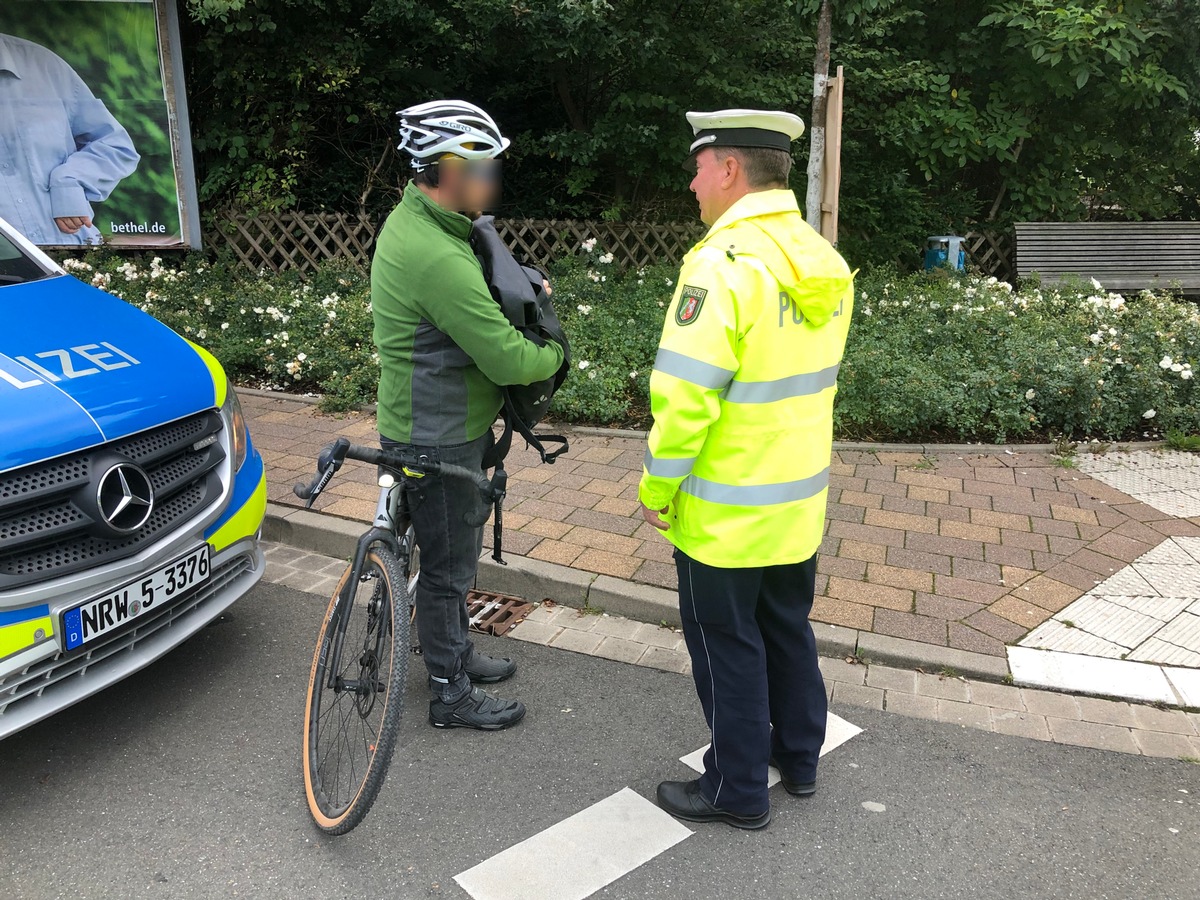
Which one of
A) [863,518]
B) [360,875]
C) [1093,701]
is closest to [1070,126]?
[863,518]

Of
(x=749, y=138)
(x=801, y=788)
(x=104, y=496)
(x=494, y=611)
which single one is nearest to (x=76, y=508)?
(x=104, y=496)

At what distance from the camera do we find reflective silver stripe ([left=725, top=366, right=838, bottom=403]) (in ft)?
7.95

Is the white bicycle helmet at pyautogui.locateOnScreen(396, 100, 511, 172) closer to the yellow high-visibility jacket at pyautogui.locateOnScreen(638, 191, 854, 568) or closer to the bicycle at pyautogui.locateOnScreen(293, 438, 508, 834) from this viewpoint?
the yellow high-visibility jacket at pyautogui.locateOnScreen(638, 191, 854, 568)

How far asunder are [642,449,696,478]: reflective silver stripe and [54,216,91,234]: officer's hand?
30.9 ft

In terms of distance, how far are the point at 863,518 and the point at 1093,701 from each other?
1610 mm

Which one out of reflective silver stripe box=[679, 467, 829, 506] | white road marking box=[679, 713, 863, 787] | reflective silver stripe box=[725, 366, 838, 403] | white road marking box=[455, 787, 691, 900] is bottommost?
white road marking box=[679, 713, 863, 787]

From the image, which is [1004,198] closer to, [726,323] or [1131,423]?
[1131,423]

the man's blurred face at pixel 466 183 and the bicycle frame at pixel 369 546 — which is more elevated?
the man's blurred face at pixel 466 183

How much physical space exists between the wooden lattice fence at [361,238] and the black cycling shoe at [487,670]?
23.5 ft

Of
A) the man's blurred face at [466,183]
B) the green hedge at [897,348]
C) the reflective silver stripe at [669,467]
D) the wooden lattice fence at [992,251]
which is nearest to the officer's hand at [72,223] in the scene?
the green hedge at [897,348]

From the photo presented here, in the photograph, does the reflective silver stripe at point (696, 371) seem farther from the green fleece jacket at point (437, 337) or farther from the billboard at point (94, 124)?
the billboard at point (94, 124)

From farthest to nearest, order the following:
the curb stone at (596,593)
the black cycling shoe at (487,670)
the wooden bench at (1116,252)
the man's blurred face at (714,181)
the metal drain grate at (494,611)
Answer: the wooden bench at (1116,252) → the metal drain grate at (494,611) → the curb stone at (596,593) → the black cycling shoe at (487,670) → the man's blurred face at (714,181)

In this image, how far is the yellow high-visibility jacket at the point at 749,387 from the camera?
2355mm

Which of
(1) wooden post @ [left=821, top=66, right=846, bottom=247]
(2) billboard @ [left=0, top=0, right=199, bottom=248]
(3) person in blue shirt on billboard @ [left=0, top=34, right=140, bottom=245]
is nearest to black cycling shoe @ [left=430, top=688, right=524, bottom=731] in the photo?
(1) wooden post @ [left=821, top=66, right=846, bottom=247]
